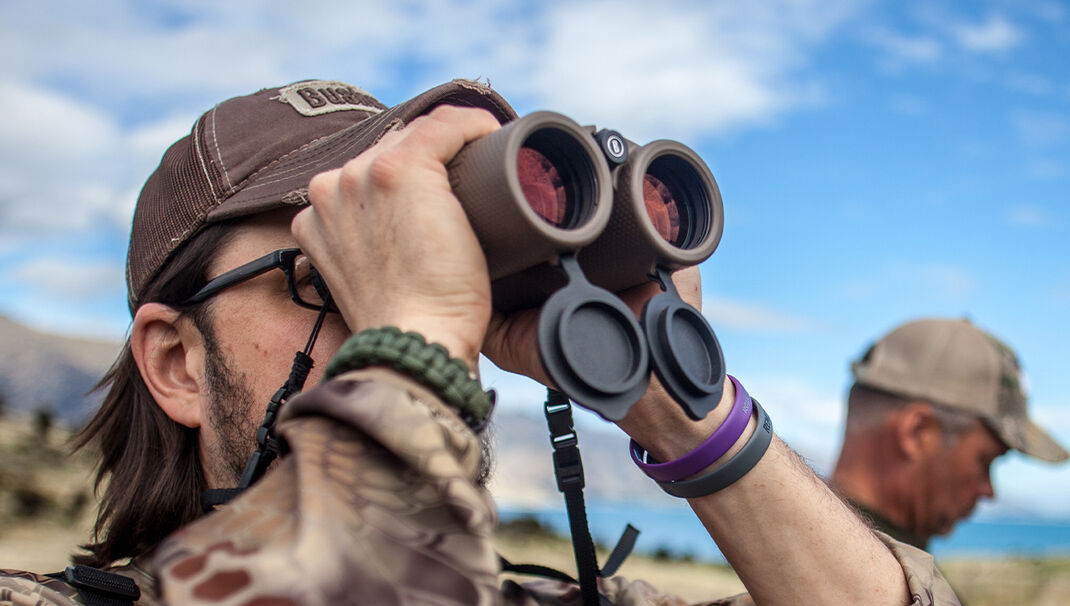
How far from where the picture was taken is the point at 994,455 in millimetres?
3926

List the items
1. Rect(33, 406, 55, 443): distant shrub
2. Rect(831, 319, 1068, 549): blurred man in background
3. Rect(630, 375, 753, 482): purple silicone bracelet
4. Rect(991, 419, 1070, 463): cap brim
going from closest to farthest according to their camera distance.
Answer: Rect(630, 375, 753, 482): purple silicone bracelet < Rect(831, 319, 1068, 549): blurred man in background < Rect(991, 419, 1070, 463): cap brim < Rect(33, 406, 55, 443): distant shrub

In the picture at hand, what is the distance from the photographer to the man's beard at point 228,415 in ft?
5.14

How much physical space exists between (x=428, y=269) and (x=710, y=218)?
51 centimetres

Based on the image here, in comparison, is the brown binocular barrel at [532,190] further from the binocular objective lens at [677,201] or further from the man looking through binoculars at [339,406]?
the binocular objective lens at [677,201]

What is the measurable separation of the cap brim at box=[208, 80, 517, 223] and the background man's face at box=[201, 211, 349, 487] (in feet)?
0.17

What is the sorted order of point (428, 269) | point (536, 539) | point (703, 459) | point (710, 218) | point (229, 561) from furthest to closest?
point (536, 539), point (703, 459), point (710, 218), point (428, 269), point (229, 561)

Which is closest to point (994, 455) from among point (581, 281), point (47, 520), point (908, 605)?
point (908, 605)

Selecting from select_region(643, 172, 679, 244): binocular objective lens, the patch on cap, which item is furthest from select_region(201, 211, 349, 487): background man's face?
select_region(643, 172, 679, 244): binocular objective lens

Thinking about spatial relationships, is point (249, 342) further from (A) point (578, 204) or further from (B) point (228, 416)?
(A) point (578, 204)

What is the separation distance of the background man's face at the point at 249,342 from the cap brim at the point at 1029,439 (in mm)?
3520

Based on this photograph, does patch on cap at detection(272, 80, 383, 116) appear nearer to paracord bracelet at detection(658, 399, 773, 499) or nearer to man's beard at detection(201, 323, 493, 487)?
man's beard at detection(201, 323, 493, 487)

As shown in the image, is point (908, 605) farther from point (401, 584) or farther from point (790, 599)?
point (401, 584)

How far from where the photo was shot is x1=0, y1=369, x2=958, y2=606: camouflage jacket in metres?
0.83

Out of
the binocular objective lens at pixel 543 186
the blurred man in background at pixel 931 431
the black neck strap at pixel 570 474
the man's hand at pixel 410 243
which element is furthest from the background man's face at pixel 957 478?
the man's hand at pixel 410 243
